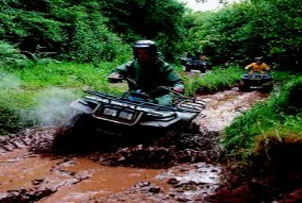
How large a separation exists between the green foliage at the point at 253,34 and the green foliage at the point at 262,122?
7971 mm

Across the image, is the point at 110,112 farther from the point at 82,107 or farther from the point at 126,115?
the point at 82,107

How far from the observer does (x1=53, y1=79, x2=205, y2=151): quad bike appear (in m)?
6.40

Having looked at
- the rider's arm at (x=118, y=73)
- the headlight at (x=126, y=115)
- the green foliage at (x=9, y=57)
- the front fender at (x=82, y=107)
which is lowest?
the headlight at (x=126, y=115)

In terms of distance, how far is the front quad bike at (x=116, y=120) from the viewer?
21.0ft

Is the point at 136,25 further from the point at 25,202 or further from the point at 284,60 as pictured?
the point at 25,202

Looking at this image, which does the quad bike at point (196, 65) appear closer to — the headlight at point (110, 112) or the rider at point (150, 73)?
the rider at point (150, 73)

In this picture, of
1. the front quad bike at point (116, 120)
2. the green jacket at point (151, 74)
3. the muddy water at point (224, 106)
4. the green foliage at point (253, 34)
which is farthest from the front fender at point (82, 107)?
the green foliage at point (253, 34)

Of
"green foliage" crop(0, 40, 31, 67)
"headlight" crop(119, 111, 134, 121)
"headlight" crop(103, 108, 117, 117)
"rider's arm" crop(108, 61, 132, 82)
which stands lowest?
"headlight" crop(119, 111, 134, 121)

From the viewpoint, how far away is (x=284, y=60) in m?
22.5

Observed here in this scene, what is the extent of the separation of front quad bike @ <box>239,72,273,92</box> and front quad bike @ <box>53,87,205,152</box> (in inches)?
382

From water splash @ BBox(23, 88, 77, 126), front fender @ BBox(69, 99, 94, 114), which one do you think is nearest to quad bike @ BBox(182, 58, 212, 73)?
water splash @ BBox(23, 88, 77, 126)

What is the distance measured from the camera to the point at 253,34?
23516 mm

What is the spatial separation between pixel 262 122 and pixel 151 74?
233 centimetres

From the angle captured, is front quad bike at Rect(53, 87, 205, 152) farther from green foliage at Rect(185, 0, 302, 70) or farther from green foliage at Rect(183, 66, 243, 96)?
green foliage at Rect(185, 0, 302, 70)
